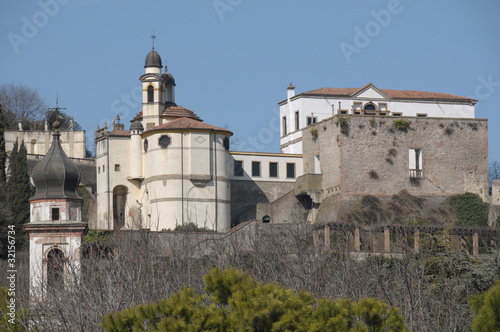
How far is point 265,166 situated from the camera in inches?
2714

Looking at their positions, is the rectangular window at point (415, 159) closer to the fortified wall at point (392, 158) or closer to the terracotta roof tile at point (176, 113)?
the fortified wall at point (392, 158)

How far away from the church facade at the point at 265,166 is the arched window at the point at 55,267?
85.3ft

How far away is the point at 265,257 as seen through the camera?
41.5 meters


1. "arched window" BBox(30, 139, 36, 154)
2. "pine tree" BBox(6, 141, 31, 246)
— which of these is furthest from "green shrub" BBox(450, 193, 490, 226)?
"arched window" BBox(30, 139, 36, 154)

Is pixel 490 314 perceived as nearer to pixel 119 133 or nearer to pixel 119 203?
pixel 119 203

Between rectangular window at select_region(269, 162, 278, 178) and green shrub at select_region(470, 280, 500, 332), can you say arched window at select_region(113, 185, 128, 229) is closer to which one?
rectangular window at select_region(269, 162, 278, 178)

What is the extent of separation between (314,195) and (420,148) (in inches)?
278

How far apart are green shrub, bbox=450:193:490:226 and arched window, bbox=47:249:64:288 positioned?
34.5 meters

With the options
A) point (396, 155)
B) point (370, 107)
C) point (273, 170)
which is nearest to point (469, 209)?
point (396, 155)

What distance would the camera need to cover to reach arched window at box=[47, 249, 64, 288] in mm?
33500

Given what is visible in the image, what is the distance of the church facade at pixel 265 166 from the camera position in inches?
2499

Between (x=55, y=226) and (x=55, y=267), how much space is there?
1360mm

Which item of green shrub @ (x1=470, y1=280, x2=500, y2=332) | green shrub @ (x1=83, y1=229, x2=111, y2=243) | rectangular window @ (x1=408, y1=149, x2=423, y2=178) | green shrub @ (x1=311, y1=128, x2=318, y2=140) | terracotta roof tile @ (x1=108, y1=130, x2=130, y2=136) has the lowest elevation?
green shrub @ (x1=83, y1=229, x2=111, y2=243)

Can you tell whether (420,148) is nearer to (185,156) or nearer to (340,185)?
(340,185)
